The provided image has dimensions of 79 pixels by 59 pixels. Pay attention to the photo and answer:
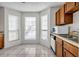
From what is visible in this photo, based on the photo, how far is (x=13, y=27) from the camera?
19.8 feet

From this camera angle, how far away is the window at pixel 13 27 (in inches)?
226

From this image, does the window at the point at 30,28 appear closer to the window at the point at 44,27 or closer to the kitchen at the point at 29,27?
the kitchen at the point at 29,27

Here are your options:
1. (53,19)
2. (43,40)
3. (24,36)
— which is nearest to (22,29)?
(24,36)

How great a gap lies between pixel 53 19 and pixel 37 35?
1580 mm

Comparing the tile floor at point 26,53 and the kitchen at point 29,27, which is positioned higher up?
the kitchen at point 29,27

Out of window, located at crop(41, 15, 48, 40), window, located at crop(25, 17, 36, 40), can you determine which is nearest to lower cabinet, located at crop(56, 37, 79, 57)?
window, located at crop(41, 15, 48, 40)

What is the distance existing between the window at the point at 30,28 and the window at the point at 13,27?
19.5 inches

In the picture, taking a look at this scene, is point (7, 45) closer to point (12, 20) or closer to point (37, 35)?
point (12, 20)

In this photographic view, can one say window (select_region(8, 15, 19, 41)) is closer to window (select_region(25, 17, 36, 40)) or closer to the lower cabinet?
window (select_region(25, 17, 36, 40))

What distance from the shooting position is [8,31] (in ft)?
18.4

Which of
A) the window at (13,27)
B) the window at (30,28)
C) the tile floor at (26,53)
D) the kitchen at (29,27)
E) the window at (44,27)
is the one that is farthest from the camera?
the window at (30,28)

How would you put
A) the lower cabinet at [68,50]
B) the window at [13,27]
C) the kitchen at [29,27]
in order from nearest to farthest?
the lower cabinet at [68,50], the kitchen at [29,27], the window at [13,27]

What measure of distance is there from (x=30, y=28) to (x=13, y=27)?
3.61 ft

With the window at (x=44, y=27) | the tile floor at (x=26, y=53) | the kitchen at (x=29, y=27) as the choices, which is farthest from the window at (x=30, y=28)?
the tile floor at (x=26, y=53)
